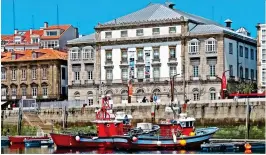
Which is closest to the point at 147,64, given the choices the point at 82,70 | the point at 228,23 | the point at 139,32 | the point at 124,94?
the point at 139,32

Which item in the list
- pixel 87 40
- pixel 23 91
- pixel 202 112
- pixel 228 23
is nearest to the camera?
pixel 202 112

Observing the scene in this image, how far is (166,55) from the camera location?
192 feet

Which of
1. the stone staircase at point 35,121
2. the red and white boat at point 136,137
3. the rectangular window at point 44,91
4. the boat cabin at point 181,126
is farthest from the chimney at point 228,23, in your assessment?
the boat cabin at point 181,126

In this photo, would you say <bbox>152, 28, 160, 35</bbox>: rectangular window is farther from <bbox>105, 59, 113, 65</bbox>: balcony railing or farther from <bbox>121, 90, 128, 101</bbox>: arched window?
<bbox>121, 90, 128, 101</bbox>: arched window

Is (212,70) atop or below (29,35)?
below

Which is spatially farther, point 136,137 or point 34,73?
point 34,73

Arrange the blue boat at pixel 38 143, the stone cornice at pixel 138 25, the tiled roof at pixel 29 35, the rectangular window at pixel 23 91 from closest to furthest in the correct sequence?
1. the blue boat at pixel 38 143
2. the stone cornice at pixel 138 25
3. the rectangular window at pixel 23 91
4. the tiled roof at pixel 29 35

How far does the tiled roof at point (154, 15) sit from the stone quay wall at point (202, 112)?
10.0 metres

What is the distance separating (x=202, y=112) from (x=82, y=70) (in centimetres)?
1614

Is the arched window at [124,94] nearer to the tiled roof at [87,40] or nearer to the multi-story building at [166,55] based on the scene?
the multi-story building at [166,55]

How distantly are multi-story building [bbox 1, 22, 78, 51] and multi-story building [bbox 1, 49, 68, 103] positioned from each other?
6653mm

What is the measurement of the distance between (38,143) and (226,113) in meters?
11.5

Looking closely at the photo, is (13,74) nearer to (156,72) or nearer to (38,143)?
(156,72)

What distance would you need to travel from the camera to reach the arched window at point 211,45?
56.7 metres
